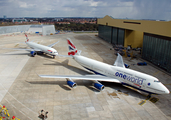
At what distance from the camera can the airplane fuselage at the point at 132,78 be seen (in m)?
23.7

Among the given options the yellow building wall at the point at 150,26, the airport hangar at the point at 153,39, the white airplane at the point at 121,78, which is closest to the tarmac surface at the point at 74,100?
the white airplane at the point at 121,78

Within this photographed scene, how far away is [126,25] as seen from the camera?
205 feet

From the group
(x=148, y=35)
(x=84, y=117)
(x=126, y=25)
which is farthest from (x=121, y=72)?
(x=126, y=25)

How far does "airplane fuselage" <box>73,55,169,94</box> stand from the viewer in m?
23.7

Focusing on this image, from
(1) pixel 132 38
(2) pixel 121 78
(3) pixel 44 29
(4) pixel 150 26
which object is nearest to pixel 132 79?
(2) pixel 121 78

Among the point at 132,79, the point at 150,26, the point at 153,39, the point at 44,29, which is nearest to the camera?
the point at 132,79

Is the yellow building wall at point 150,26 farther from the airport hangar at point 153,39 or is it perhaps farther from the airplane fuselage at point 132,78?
the airplane fuselage at point 132,78

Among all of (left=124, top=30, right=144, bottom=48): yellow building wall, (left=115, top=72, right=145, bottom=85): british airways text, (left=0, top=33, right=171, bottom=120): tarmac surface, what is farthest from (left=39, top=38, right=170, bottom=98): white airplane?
(left=124, top=30, right=144, bottom=48): yellow building wall

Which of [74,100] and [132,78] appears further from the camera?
[132,78]

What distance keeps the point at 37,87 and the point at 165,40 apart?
37383 mm

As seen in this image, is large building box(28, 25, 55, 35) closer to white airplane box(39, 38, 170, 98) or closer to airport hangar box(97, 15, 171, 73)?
airport hangar box(97, 15, 171, 73)

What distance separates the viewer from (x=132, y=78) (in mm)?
26219

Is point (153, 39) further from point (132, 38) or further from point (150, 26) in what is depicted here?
point (132, 38)

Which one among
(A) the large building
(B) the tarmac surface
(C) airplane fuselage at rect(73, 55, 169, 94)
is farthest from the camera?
(A) the large building
